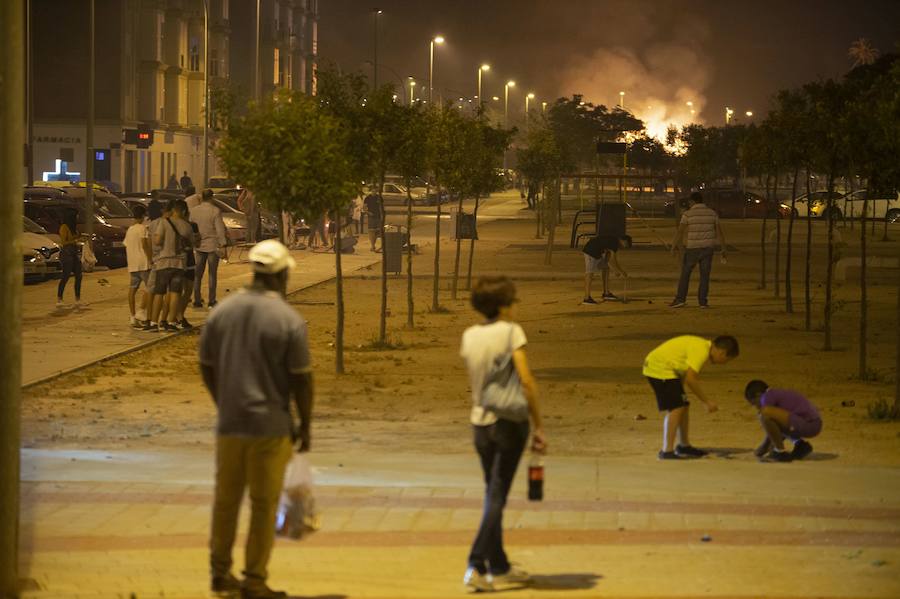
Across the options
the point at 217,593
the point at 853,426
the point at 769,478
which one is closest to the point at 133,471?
the point at 217,593

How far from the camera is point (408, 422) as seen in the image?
1306 centimetres

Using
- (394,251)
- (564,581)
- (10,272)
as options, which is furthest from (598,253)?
(10,272)

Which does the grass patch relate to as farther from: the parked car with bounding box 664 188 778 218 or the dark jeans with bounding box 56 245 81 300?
the parked car with bounding box 664 188 778 218

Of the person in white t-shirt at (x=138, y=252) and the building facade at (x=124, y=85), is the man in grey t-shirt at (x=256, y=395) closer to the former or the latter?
the person in white t-shirt at (x=138, y=252)

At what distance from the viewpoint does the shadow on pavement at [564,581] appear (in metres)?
7.39

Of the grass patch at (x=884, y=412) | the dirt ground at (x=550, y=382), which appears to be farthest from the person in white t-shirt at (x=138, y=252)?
the grass patch at (x=884, y=412)

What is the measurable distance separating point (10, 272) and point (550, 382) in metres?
9.33

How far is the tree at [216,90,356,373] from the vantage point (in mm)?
15376

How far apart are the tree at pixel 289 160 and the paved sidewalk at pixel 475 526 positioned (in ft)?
16.0

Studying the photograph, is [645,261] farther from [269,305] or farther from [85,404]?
[269,305]

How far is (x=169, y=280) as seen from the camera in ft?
63.4

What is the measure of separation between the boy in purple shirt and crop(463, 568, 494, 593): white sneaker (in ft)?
14.2

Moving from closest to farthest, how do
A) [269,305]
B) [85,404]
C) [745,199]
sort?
[269,305] → [85,404] → [745,199]

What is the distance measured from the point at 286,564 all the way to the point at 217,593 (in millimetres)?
996
